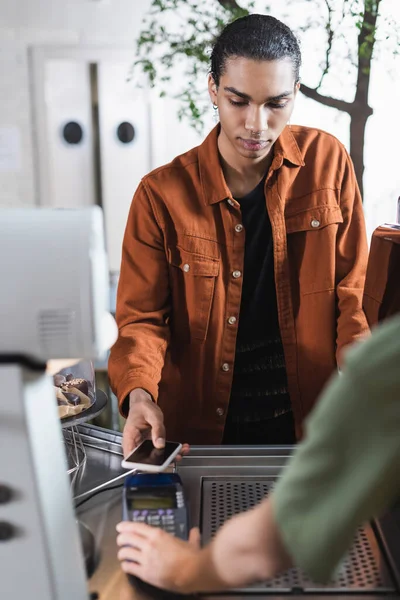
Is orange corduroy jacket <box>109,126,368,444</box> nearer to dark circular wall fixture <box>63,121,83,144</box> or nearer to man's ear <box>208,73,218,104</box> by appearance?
man's ear <box>208,73,218,104</box>

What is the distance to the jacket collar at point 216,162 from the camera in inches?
68.1

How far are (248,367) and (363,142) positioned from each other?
1.83m

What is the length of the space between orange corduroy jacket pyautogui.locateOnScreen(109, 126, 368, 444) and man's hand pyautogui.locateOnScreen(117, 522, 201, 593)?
2.54ft

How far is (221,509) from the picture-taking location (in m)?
1.07

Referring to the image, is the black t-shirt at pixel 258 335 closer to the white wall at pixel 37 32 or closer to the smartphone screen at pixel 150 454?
the smartphone screen at pixel 150 454

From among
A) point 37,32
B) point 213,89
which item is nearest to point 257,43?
point 213,89

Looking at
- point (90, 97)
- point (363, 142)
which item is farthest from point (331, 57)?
point (90, 97)

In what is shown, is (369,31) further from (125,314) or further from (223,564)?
(223,564)

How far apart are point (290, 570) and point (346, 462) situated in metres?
0.41

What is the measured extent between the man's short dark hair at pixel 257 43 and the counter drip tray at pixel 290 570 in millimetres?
996

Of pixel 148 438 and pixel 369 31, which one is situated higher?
pixel 369 31

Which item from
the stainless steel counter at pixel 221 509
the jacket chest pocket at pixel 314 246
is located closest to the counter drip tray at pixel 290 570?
the stainless steel counter at pixel 221 509

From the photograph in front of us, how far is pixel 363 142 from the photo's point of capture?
3158 millimetres

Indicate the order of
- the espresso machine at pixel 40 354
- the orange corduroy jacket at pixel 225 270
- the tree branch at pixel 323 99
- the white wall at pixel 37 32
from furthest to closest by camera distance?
the white wall at pixel 37 32 → the tree branch at pixel 323 99 → the orange corduroy jacket at pixel 225 270 → the espresso machine at pixel 40 354
